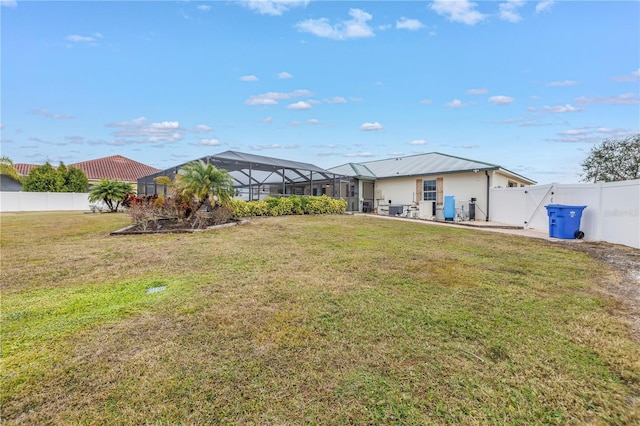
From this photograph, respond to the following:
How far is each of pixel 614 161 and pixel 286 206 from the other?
70.8ft

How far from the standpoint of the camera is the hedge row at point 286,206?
553 inches

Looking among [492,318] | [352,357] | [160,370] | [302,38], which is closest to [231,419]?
[160,370]

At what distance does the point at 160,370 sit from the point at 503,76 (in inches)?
680

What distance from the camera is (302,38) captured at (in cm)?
1287

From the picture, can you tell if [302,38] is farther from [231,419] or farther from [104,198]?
[104,198]

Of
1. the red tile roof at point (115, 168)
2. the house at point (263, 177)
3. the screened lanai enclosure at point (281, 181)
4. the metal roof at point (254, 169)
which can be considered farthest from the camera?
the red tile roof at point (115, 168)

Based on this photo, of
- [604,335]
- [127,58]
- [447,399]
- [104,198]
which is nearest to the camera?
[447,399]

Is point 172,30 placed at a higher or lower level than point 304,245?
higher

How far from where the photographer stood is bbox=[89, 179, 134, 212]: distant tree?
18.0 metres

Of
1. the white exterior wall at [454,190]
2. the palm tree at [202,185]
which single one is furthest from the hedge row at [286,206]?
the white exterior wall at [454,190]

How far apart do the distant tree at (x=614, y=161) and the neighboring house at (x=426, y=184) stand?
402cm

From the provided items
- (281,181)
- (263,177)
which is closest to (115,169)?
(263,177)

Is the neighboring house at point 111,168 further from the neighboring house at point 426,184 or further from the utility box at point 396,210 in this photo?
the utility box at point 396,210

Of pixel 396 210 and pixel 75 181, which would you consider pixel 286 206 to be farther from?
→ pixel 75 181
